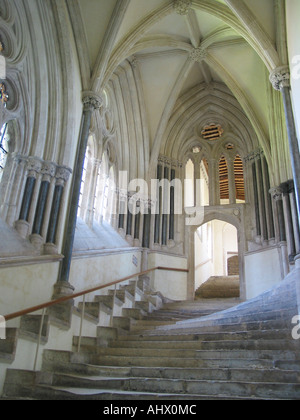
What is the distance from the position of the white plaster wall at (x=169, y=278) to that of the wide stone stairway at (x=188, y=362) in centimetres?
467

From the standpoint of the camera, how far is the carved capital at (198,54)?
1151cm

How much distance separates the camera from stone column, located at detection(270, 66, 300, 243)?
6598 mm

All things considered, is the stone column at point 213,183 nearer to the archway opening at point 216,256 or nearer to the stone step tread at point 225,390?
the archway opening at point 216,256

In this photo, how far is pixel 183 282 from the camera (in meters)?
11.8

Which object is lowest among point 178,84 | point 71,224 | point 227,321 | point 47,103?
point 227,321

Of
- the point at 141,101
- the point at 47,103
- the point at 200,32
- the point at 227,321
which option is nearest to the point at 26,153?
the point at 47,103

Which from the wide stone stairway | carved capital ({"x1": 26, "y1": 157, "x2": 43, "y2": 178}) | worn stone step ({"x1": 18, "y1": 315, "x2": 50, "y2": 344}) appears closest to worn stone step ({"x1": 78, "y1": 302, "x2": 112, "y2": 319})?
the wide stone stairway

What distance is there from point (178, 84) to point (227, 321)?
8659 millimetres

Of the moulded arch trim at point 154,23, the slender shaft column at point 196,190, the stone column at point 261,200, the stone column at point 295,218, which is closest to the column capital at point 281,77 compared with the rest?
the moulded arch trim at point 154,23

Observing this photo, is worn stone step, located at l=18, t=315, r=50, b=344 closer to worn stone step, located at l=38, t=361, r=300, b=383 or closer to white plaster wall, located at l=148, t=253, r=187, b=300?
worn stone step, located at l=38, t=361, r=300, b=383

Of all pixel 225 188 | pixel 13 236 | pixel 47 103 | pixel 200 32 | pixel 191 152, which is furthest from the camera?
pixel 225 188

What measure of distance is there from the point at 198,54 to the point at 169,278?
679 cm

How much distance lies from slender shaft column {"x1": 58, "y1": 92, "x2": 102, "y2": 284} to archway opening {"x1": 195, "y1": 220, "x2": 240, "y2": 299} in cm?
698

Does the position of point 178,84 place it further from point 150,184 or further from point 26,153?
point 26,153
